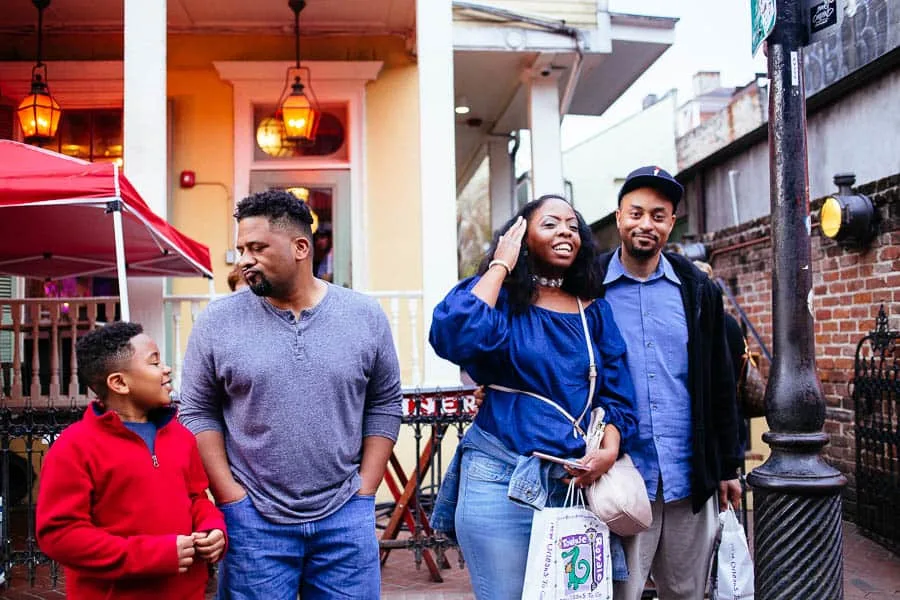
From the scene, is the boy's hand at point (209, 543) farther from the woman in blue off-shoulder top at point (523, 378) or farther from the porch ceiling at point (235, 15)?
the porch ceiling at point (235, 15)

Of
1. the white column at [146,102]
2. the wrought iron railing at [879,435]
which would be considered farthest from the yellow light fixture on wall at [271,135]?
the wrought iron railing at [879,435]

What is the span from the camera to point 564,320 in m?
2.71

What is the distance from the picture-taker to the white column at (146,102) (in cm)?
706

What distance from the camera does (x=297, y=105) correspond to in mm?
8859

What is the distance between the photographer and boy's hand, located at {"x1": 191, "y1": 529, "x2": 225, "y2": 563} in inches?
96.0

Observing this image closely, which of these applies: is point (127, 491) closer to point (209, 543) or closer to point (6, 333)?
point (209, 543)

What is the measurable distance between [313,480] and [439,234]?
16.4ft

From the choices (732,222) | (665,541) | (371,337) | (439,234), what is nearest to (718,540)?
(665,541)

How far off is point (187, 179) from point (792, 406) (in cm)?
749

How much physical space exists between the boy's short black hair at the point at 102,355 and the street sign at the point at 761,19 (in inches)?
108

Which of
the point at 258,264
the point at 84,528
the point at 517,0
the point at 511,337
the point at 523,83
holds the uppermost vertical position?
the point at 517,0

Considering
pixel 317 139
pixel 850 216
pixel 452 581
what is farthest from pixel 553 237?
pixel 317 139

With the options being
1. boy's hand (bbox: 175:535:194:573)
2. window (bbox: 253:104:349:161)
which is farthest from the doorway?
boy's hand (bbox: 175:535:194:573)

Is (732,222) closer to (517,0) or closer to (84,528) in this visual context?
(517,0)
